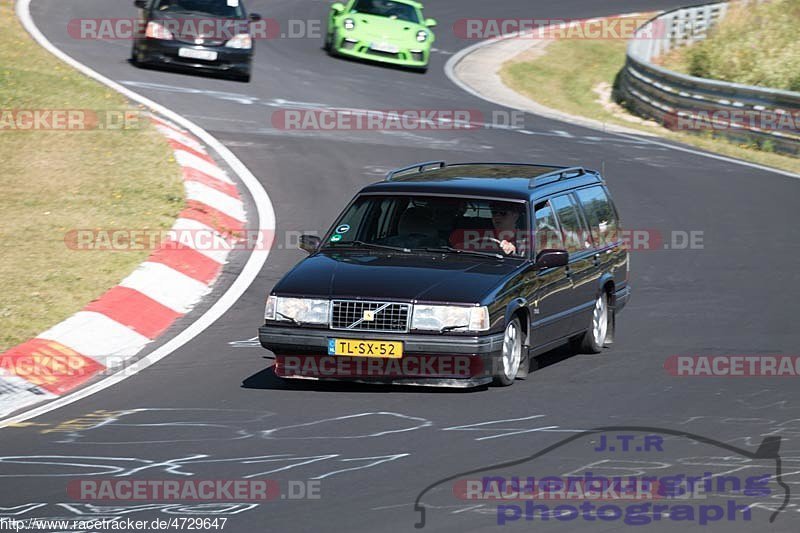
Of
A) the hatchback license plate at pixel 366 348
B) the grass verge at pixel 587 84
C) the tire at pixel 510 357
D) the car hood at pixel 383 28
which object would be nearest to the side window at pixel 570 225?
the tire at pixel 510 357

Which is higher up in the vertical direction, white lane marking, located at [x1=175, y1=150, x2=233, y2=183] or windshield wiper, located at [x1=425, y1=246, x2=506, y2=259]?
windshield wiper, located at [x1=425, y1=246, x2=506, y2=259]

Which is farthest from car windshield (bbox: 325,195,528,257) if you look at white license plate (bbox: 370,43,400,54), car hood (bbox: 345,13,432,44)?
car hood (bbox: 345,13,432,44)

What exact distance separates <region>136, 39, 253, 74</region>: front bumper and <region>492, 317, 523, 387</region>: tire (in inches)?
612

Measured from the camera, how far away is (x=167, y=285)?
12664mm

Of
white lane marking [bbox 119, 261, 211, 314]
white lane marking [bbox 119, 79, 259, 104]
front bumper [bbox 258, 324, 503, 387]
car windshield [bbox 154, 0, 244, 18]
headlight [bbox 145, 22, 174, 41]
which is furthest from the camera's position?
car windshield [bbox 154, 0, 244, 18]

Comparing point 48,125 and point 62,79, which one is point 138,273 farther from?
point 62,79

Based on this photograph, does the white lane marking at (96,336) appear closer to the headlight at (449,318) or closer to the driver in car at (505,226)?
the headlight at (449,318)

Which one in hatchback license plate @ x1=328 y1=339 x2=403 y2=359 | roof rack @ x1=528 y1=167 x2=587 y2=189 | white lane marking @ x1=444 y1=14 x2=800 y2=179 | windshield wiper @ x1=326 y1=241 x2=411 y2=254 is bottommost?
white lane marking @ x1=444 y1=14 x2=800 y2=179

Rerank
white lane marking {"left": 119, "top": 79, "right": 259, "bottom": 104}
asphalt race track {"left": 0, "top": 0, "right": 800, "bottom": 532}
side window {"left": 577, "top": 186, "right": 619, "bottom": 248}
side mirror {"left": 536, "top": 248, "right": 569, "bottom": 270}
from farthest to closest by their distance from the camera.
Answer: white lane marking {"left": 119, "top": 79, "right": 259, "bottom": 104} < side window {"left": 577, "top": 186, "right": 619, "bottom": 248} < side mirror {"left": 536, "top": 248, "right": 569, "bottom": 270} < asphalt race track {"left": 0, "top": 0, "right": 800, "bottom": 532}

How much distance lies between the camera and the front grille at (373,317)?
952 cm

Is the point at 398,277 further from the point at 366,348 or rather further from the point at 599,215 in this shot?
the point at 599,215

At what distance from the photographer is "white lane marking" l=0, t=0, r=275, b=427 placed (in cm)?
974

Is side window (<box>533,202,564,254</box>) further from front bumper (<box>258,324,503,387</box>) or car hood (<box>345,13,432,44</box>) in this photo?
car hood (<box>345,13,432,44</box>)

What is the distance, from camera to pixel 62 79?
844 inches
